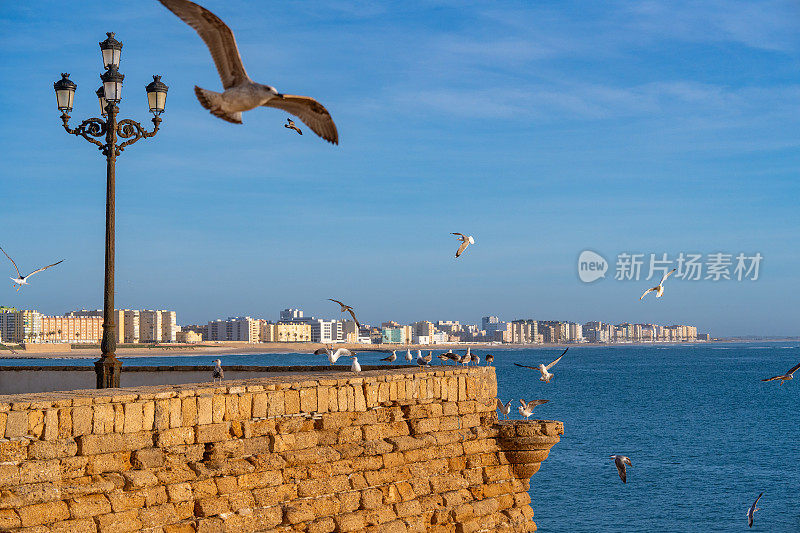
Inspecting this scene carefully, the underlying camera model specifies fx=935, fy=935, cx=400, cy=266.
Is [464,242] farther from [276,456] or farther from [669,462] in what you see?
[669,462]

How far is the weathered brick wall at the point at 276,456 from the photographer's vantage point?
7.36m

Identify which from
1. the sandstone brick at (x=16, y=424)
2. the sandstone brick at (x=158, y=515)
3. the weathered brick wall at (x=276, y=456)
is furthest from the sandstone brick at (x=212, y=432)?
the sandstone brick at (x=16, y=424)

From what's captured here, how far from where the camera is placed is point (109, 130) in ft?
41.7

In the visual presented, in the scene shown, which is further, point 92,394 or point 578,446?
point 578,446

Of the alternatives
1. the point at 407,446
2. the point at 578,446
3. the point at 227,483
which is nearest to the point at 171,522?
the point at 227,483

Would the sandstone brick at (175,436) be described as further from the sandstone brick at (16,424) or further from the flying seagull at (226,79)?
the flying seagull at (226,79)

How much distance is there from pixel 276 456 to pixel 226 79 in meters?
3.65

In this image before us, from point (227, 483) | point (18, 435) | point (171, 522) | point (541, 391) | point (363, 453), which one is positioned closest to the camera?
point (18, 435)

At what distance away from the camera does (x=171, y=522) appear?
26.3ft

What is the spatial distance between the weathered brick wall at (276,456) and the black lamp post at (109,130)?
3.61 meters

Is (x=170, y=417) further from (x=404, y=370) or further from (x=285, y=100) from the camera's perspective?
(x=404, y=370)

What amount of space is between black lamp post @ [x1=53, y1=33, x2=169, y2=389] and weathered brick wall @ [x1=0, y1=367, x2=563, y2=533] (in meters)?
3.61

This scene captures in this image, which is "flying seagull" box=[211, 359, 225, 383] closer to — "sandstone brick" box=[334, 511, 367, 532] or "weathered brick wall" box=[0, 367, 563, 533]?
"weathered brick wall" box=[0, 367, 563, 533]

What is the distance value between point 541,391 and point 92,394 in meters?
66.3
